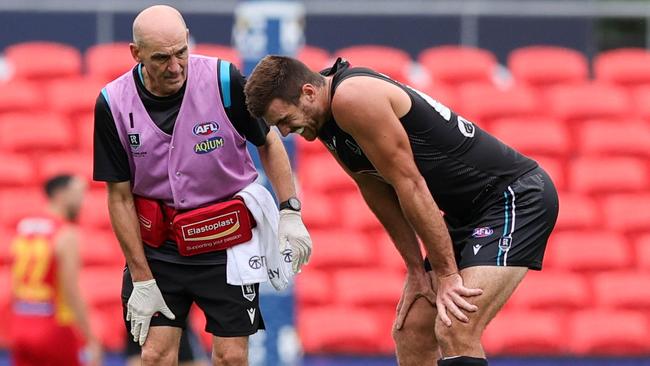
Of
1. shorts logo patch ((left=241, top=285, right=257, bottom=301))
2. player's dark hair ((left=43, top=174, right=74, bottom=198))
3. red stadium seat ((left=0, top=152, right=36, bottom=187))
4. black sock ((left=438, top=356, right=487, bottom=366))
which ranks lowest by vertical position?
red stadium seat ((left=0, top=152, right=36, bottom=187))

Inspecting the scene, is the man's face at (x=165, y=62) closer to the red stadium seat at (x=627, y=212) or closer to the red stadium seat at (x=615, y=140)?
the red stadium seat at (x=627, y=212)

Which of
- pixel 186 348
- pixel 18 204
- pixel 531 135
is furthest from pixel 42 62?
pixel 186 348

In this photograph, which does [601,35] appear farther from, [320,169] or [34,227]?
[34,227]

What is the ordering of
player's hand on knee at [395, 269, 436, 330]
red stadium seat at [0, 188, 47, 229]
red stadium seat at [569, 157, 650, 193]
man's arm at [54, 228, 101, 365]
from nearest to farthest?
player's hand on knee at [395, 269, 436, 330], man's arm at [54, 228, 101, 365], red stadium seat at [0, 188, 47, 229], red stadium seat at [569, 157, 650, 193]

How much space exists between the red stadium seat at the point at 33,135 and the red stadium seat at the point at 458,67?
348 centimetres

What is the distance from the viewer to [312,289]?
11.2 metres

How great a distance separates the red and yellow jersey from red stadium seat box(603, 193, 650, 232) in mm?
5064

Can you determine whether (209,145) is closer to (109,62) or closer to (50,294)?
(50,294)

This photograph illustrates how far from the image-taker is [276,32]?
9.29 metres

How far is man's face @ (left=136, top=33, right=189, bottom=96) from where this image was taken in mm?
6020

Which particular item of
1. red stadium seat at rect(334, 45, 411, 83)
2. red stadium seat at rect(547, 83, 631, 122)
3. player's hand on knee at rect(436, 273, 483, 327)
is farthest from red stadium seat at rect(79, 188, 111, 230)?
player's hand on knee at rect(436, 273, 483, 327)

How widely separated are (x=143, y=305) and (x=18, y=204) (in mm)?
5709

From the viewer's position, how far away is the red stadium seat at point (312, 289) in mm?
11125

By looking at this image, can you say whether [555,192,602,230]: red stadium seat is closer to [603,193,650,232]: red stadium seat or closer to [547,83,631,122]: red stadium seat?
[603,193,650,232]: red stadium seat
